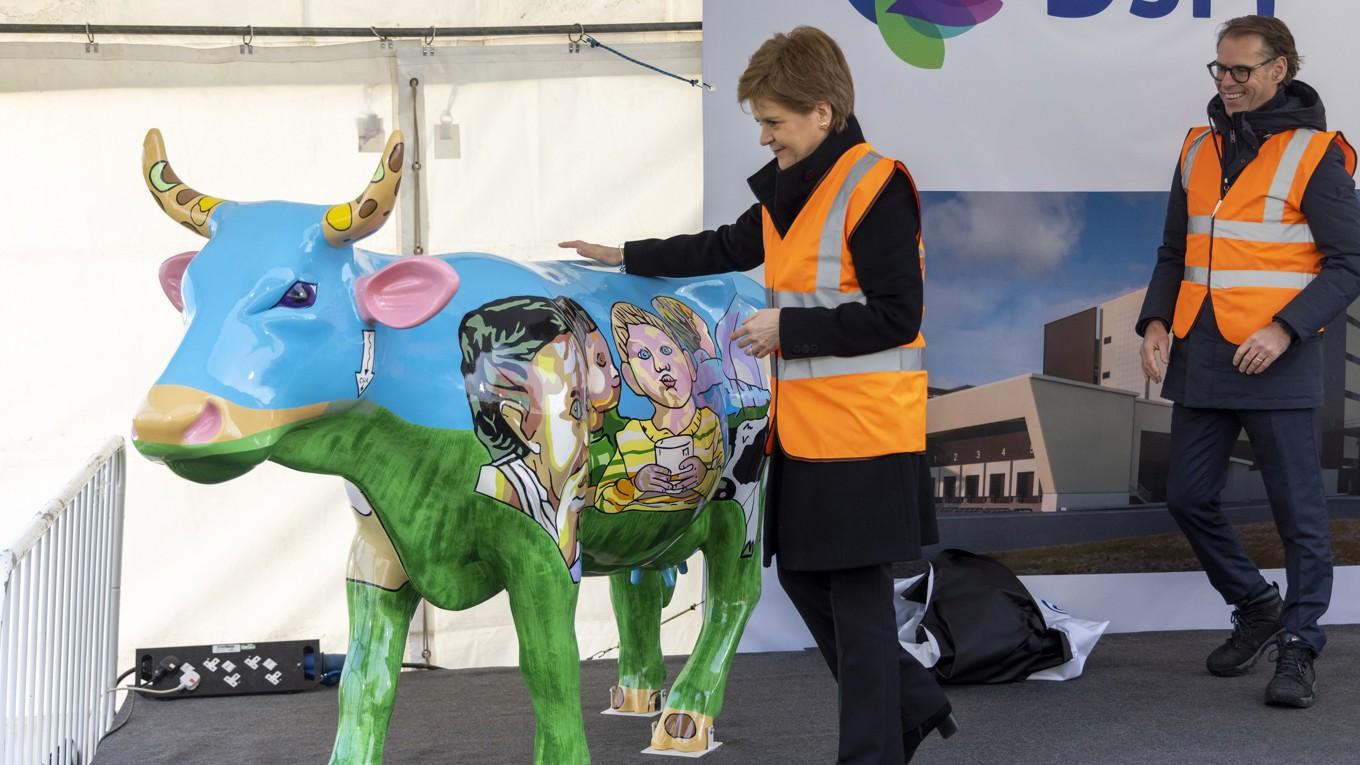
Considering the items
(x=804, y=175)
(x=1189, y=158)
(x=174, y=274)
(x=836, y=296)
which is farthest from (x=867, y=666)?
(x=1189, y=158)

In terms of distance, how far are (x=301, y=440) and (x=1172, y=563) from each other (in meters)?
3.20

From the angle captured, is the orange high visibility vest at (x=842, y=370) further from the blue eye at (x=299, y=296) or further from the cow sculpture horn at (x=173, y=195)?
the cow sculpture horn at (x=173, y=195)

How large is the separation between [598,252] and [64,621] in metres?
1.37

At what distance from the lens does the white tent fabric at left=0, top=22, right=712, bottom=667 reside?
404 cm

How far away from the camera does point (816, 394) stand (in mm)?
2549

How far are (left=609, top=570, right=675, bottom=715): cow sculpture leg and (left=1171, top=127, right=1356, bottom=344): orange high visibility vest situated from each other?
5.36 ft

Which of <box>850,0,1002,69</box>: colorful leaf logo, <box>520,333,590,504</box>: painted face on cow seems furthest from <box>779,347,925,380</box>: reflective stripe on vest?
<box>850,0,1002,69</box>: colorful leaf logo

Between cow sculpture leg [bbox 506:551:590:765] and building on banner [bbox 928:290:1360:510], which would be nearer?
cow sculpture leg [bbox 506:551:590:765]

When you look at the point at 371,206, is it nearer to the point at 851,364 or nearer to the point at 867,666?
the point at 851,364

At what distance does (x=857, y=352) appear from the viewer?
251cm

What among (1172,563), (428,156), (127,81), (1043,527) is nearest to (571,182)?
(428,156)

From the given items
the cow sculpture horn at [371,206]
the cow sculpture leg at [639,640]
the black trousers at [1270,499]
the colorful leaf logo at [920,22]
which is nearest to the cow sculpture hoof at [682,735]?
the cow sculpture leg at [639,640]

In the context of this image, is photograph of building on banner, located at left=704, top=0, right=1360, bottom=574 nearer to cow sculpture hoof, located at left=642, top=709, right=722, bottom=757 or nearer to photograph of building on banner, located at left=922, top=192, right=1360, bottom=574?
photograph of building on banner, located at left=922, top=192, right=1360, bottom=574

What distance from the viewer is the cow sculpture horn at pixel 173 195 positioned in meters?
2.43
